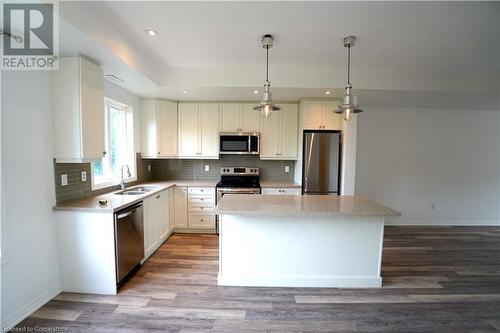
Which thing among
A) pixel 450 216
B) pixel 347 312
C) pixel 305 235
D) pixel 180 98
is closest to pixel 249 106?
pixel 180 98

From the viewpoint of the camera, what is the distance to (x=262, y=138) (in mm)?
4023

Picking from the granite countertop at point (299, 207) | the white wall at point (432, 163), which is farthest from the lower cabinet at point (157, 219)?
the white wall at point (432, 163)

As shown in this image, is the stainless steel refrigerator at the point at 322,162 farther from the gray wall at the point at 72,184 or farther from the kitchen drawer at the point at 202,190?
the gray wall at the point at 72,184

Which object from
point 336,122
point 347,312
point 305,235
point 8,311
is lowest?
point 347,312

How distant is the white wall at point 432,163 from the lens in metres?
4.37

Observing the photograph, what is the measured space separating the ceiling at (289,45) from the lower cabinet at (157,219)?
66.7 inches

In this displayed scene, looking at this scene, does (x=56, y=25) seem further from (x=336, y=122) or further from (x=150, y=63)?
(x=336, y=122)

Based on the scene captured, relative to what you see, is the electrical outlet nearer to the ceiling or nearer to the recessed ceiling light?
the ceiling

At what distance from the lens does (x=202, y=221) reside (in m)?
3.83

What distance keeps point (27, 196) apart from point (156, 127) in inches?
84.5

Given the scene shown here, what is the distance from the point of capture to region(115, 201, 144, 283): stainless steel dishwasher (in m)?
2.22

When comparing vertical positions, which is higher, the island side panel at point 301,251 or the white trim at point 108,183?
the white trim at point 108,183

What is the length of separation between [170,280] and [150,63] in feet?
9.13

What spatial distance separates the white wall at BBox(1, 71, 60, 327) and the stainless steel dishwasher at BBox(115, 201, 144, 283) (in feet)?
2.09
